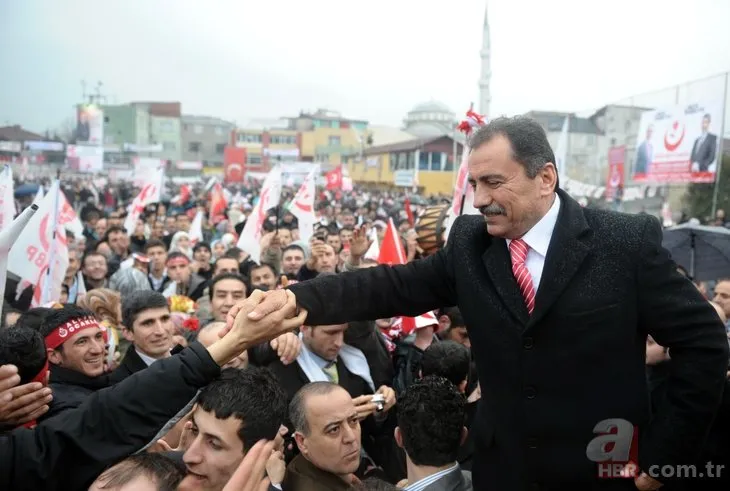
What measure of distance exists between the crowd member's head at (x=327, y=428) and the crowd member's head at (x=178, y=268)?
5201 millimetres

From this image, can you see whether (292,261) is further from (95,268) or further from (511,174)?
(511,174)

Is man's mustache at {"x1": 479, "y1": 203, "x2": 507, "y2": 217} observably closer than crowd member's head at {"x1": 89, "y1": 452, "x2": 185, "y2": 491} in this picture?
No

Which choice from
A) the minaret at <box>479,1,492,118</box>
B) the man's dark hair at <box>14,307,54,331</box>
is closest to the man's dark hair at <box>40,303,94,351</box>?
the man's dark hair at <box>14,307,54,331</box>

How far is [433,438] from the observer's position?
2758mm

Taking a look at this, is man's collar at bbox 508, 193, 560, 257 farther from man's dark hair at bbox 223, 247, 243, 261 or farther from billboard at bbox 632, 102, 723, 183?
billboard at bbox 632, 102, 723, 183

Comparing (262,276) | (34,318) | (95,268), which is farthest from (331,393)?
(95,268)

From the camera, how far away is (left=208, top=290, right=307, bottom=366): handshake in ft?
7.19

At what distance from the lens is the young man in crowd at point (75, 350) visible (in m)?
3.40

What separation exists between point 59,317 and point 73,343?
0.20 metres

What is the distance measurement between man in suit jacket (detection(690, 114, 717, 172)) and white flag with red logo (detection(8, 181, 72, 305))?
1416 cm

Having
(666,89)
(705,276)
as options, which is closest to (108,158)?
(666,89)

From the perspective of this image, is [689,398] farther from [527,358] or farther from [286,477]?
[286,477]

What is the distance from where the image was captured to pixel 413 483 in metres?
2.81

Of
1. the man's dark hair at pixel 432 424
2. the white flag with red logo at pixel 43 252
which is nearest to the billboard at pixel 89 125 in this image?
the white flag with red logo at pixel 43 252
